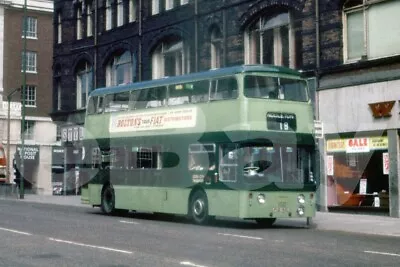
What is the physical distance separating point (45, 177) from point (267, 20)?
103 ft

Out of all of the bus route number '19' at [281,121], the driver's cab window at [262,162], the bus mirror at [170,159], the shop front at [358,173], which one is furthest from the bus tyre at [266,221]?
the shop front at [358,173]

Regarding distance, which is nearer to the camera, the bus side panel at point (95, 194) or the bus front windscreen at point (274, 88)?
the bus front windscreen at point (274, 88)

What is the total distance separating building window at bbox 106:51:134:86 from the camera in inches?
1540

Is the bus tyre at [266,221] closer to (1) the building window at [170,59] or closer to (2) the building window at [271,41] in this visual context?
(2) the building window at [271,41]

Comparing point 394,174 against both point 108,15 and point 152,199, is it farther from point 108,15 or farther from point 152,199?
point 108,15

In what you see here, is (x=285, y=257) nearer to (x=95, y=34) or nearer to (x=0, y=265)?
(x=0, y=265)

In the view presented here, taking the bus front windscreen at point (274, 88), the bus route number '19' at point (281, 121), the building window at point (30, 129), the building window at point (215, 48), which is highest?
the building window at point (215, 48)

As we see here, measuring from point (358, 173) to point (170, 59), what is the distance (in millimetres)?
13319

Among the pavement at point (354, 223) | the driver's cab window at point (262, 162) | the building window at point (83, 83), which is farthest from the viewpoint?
the building window at point (83, 83)

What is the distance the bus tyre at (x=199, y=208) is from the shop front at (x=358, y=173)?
6.94 m

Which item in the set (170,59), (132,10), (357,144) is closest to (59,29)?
(132,10)

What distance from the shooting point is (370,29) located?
2562 cm

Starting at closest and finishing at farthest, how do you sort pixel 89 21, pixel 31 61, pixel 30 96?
pixel 89 21
pixel 30 96
pixel 31 61

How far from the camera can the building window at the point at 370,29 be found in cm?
2486
